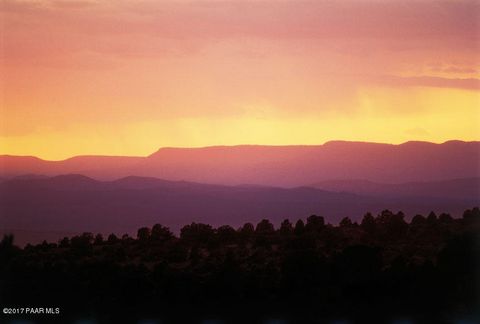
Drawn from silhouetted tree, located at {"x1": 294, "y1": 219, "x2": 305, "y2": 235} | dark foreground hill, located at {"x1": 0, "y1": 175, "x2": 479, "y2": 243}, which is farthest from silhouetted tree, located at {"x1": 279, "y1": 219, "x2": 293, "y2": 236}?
dark foreground hill, located at {"x1": 0, "y1": 175, "x2": 479, "y2": 243}

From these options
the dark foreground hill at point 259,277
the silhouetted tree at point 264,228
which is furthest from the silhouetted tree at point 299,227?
the silhouetted tree at point 264,228

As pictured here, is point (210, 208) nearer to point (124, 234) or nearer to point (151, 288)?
point (124, 234)

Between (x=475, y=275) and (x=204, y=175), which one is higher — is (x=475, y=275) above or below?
below

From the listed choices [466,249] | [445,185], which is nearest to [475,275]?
[466,249]

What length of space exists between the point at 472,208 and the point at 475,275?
4.18 meters

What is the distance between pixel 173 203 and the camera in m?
23.3

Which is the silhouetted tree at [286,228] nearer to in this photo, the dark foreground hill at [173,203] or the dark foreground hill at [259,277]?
the dark foreground hill at [259,277]

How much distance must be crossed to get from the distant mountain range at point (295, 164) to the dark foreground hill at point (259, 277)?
6.73ft

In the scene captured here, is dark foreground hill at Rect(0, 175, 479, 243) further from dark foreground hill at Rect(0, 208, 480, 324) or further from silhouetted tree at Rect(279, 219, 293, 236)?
dark foreground hill at Rect(0, 208, 480, 324)

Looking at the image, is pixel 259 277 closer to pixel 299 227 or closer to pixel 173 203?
pixel 299 227

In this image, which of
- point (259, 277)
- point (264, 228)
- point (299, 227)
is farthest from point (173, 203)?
point (259, 277)

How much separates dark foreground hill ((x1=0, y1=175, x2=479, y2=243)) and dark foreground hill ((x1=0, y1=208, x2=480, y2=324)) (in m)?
1.61

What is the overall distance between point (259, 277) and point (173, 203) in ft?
19.8

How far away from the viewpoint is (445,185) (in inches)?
896
